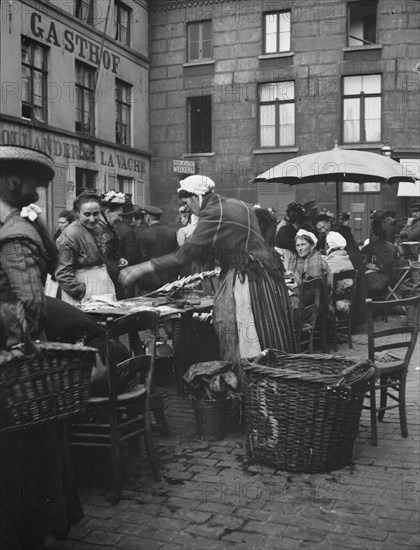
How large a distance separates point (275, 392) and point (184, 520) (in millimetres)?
1079

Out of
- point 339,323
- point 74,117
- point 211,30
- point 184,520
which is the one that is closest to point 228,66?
point 211,30

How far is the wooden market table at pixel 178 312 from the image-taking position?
16.9 ft

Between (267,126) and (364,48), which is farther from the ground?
(364,48)

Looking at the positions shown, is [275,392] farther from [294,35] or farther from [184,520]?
[294,35]

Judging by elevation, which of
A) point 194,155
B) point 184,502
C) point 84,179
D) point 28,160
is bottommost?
point 184,502

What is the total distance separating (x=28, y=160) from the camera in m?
2.94

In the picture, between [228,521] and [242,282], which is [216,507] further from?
[242,282]

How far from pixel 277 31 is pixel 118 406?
2016cm

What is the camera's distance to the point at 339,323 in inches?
370

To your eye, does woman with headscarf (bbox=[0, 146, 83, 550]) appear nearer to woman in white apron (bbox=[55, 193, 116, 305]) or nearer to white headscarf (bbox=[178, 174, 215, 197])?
white headscarf (bbox=[178, 174, 215, 197])

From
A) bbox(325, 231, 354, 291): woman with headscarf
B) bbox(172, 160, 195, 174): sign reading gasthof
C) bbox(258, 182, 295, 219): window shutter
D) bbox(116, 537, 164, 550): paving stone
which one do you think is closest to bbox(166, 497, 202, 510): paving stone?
bbox(116, 537, 164, 550): paving stone

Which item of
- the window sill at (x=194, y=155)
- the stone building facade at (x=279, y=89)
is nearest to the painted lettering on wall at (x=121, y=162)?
the stone building facade at (x=279, y=89)

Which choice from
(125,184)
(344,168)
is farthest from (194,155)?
(344,168)

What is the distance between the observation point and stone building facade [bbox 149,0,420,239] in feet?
69.2
